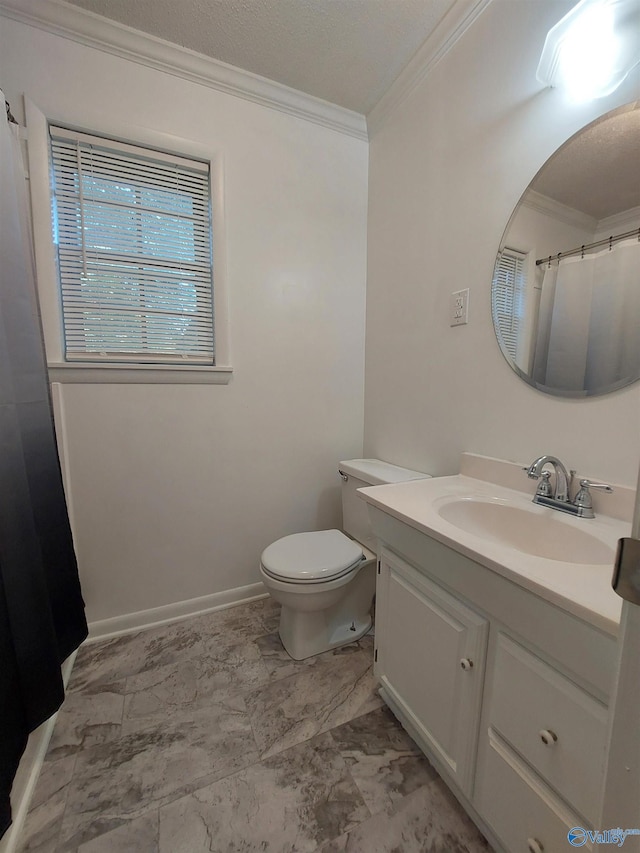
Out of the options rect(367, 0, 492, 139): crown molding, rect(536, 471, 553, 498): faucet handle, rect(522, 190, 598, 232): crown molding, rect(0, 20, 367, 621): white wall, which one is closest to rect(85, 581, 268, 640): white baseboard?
rect(0, 20, 367, 621): white wall

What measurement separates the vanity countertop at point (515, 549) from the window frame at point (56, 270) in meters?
1.03

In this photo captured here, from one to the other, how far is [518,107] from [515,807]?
1.90 m

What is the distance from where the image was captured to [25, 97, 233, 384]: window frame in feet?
4.17

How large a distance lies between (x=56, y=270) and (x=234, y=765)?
1.86 metres

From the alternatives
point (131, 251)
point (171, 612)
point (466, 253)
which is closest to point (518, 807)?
point (171, 612)

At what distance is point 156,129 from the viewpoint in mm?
1425

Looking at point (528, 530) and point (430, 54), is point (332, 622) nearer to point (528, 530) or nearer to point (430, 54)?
point (528, 530)

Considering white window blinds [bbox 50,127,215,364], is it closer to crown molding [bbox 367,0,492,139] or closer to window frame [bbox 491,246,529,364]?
crown molding [bbox 367,0,492,139]

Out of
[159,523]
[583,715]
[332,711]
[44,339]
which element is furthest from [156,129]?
[332,711]

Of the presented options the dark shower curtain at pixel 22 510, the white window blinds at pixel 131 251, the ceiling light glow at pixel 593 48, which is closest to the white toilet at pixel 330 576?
the dark shower curtain at pixel 22 510

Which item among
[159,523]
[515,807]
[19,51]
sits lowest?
[515,807]

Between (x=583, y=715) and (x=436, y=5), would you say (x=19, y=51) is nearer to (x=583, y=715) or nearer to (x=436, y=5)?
(x=436, y=5)

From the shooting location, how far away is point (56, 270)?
1.33 metres

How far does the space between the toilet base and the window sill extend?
108cm
